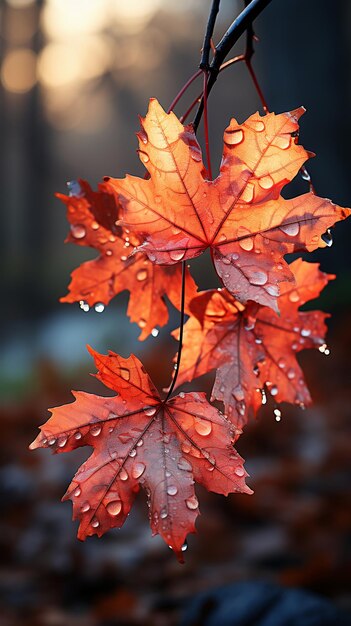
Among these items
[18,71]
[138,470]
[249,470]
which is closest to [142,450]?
[138,470]

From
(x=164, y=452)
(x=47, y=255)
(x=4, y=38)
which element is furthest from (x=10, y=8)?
(x=164, y=452)

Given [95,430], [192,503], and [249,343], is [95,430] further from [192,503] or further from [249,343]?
[249,343]

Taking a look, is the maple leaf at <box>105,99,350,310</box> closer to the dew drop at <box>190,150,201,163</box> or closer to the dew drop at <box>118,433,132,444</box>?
the dew drop at <box>190,150,201,163</box>

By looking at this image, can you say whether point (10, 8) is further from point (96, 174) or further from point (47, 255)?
point (96, 174)

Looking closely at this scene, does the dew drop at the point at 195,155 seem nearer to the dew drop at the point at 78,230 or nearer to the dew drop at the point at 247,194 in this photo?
the dew drop at the point at 247,194

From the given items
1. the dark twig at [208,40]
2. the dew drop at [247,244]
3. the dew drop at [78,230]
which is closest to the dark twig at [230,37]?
the dark twig at [208,40]

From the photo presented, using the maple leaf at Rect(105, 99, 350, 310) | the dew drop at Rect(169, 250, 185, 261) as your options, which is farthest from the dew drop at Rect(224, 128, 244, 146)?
the dew drop at Rect(169, 250, 185, 261)
